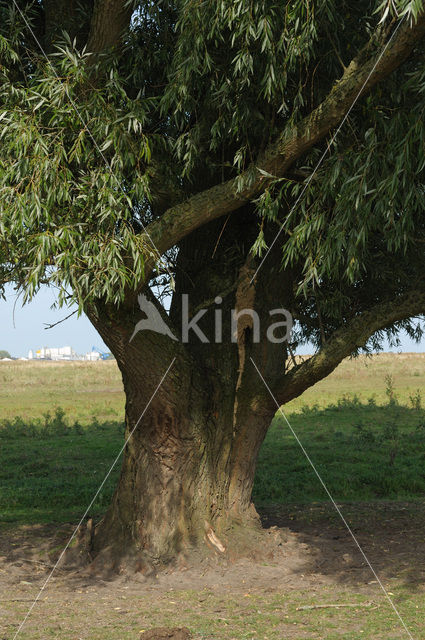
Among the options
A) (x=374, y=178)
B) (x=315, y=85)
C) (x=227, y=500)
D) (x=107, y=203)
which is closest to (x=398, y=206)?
(x=374, y=178)

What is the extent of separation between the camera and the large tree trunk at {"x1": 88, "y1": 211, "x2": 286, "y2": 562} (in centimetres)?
Result: 952

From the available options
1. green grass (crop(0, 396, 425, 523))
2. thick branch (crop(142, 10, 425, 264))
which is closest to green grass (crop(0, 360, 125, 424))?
green grass (crop(0, 396, 425, 523))

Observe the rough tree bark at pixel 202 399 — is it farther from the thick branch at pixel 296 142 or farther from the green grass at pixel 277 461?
the green grass at pixel 277 461

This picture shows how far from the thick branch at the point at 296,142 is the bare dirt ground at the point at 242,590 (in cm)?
412

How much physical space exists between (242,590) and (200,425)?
2195mm

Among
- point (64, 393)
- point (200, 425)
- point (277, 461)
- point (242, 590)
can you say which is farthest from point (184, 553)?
point (64, 393)

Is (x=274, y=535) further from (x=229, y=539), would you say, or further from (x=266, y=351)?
(x=266, y=351)

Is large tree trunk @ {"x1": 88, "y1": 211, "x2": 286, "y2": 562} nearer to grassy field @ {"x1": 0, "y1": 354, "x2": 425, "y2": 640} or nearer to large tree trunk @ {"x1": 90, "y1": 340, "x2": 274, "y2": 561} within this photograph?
large tree trunk @ {"x1": 90, "y1": 340, "x2": 274, "y2": 561}

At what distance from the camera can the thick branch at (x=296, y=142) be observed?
701 cm

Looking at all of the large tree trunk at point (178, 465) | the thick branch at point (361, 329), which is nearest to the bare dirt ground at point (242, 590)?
the large tree trunk at point (178, 465)

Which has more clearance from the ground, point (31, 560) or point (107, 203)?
point (107, 203)

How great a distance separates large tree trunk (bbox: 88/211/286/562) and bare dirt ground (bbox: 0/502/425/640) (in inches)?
21.0

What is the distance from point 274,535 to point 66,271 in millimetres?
5292

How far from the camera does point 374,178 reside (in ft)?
24.4
